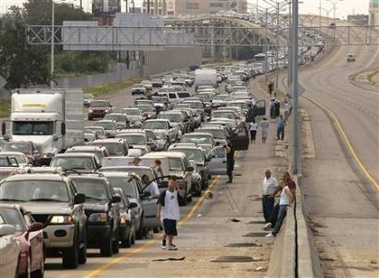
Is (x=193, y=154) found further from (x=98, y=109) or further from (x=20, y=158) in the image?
(x=98, y=109)

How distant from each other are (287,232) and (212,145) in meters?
32.2

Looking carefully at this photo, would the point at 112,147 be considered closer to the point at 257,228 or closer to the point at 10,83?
the point at 257,228

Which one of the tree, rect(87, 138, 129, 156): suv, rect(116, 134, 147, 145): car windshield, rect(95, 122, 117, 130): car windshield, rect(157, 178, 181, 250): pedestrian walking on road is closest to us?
rect(157, 178, 181, 250): pedestrian walking on road

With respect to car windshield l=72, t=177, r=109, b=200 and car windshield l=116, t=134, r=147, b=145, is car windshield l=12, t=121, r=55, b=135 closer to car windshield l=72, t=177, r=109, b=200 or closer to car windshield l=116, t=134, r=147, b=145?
car windshield l=116, t=134, r=147, b=145

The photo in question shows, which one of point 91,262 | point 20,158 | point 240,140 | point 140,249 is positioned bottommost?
point 240,140

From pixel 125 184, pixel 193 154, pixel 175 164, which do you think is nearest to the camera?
pixel 125 184

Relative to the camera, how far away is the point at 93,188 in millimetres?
26141

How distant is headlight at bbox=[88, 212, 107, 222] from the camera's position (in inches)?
976

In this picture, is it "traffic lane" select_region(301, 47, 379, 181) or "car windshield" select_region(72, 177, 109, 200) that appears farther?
"traffic lane" select_region(301, 47, 379, 181)

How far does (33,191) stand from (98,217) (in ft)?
6.74

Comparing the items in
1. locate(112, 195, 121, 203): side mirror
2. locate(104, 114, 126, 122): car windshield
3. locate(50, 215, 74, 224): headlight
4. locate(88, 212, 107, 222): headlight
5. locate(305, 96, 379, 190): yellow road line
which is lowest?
locate(305, 96, 379, 190): yellow road line

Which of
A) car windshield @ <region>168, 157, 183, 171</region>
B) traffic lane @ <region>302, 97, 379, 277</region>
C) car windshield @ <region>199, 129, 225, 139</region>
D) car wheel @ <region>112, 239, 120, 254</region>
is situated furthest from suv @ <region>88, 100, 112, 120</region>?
car wheel @ <region>112, 239, 120, 254</region>

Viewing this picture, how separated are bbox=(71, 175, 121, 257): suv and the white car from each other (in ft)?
27.5

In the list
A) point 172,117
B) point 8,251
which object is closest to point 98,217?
point 8,251
